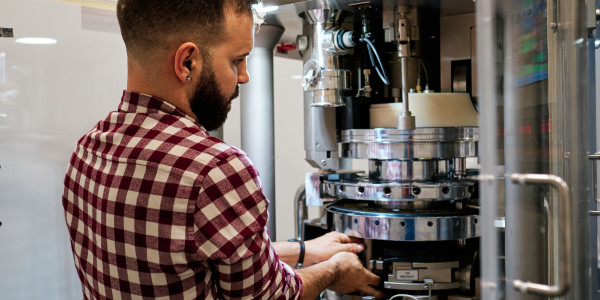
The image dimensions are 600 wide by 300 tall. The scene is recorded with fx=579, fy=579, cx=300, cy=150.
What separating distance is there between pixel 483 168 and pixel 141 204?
1.66 feet

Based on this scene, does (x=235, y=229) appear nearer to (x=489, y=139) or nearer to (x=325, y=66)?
(x=489, y=139)

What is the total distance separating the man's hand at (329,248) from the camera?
1.39 metres

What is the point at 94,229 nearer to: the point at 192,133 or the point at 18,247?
the point at 192,133

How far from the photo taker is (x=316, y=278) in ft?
3.97

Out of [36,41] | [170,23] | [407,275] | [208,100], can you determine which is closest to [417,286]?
[407,275]

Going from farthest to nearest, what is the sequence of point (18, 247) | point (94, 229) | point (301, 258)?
point (18, 247) < point (301, 258) < point (94, 229)

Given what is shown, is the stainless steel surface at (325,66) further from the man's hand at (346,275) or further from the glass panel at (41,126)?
the glass panel at (41,126)

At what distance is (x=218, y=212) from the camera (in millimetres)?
855

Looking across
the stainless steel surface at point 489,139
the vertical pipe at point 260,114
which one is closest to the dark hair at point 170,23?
the stainless steel surface at point 489,139

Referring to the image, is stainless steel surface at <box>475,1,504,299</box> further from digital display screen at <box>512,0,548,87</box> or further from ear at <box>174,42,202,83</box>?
ear at <box>174,42,202,83</box>

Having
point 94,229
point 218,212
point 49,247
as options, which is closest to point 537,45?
point 218,212

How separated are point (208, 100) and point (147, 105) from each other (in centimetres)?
10

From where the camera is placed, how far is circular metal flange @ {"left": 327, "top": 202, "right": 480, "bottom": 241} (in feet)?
4.33

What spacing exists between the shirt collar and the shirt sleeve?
0.14m
